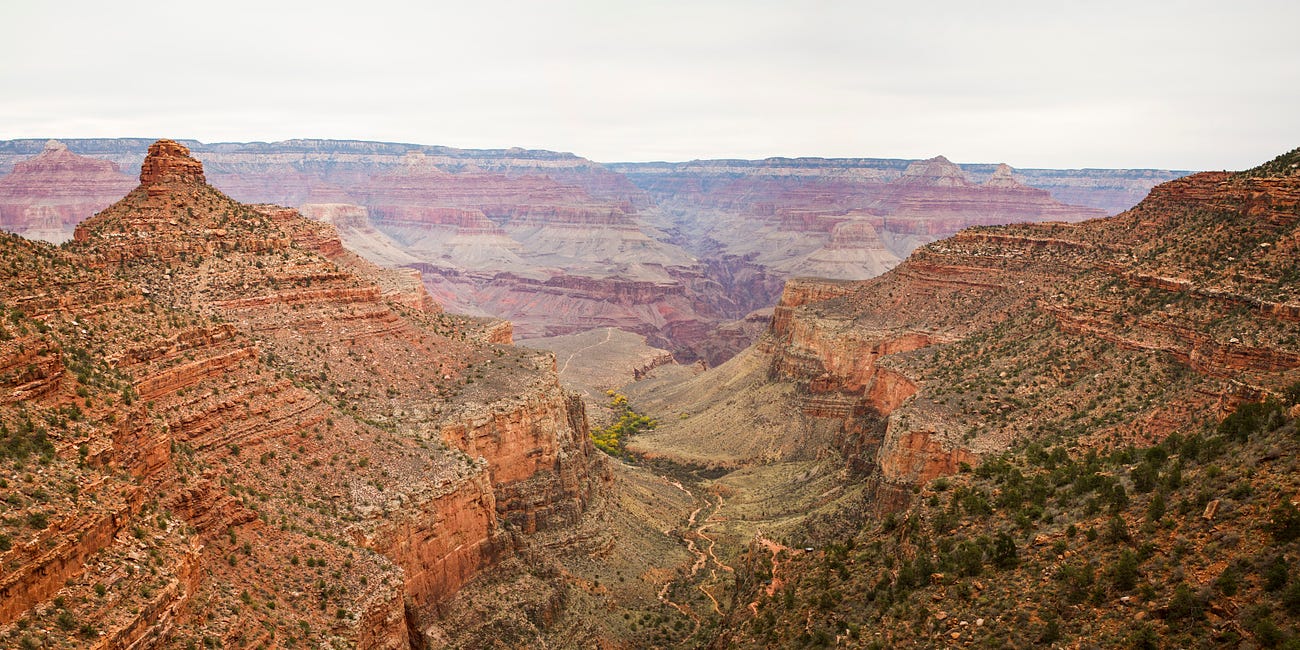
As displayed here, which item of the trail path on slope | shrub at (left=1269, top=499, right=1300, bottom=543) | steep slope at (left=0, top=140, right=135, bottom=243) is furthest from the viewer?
steep slope at (left=0, top=140, right=135, bottom=243)

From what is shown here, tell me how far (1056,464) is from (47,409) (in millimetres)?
33761

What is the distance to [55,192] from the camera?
172 meters

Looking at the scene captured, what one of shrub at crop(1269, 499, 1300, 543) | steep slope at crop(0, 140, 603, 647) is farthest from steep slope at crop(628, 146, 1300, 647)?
steep slope at crop(0, 140, 603, 647)

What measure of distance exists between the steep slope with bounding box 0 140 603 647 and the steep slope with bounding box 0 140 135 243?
144305 mm

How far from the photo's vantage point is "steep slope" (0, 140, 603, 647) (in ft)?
67.2

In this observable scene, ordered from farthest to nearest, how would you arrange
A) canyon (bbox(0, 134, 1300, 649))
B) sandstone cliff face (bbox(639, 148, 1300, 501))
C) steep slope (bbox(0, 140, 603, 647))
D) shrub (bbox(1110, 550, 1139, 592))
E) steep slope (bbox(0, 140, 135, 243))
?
steep slope (bbox(0, 140, 135, 243)), sandstone cliff face (bbox(639, 148, 1300, 501)), canyon (bbox(0, 134, 1300, 649)), steep slope (bbox(0, 140, 603, 647)), shrub (bbox(1110, 550, 1139, 592))

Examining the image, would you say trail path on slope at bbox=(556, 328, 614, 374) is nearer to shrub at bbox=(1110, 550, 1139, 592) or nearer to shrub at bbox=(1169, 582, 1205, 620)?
shrub at bbox=(1110, 550, 1139, 592)

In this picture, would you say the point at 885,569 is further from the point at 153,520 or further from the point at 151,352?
the point at 151,352

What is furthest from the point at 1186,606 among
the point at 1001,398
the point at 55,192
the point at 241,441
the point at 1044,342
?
the point at 55,192

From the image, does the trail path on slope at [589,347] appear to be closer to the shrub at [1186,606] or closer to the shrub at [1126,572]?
the shrub at [1126,572]

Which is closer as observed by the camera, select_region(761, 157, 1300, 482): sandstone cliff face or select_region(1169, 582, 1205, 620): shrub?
select_region(1169, 582, 1205, 620): shrub

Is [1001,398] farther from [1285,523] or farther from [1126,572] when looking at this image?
[1285,523]

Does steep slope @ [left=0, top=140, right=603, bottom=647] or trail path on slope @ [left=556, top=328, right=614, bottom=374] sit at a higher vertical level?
steep slope @ [left=0, top=140, right=603, bottom=647]

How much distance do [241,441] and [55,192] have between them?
178 metres
